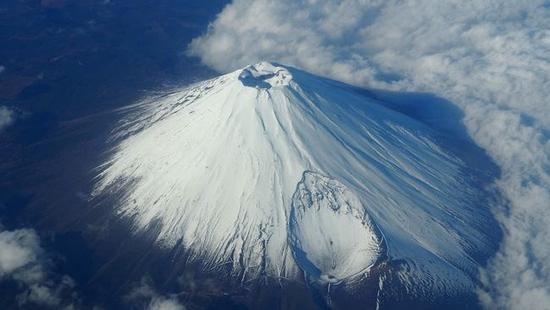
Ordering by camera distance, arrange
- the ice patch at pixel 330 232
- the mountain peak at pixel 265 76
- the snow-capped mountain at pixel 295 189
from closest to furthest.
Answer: the ice patch at pixel 330 232
the snow-capped mountain at pixel 295 189
the mountain peak at pixel 265 76

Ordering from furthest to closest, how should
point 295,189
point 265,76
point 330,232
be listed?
point 265,76
point 295,189
point 330,232

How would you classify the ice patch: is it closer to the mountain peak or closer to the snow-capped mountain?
the snow-capped mountain

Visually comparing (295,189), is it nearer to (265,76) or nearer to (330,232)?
(330,232)

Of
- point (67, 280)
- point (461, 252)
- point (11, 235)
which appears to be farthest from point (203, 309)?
point (461, 252)

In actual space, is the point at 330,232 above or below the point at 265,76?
below

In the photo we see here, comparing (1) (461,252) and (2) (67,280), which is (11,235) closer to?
(2) (67,280)

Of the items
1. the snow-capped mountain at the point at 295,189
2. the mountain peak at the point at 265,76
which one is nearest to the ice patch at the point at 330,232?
the snow-capped mountain at the point at 295,189

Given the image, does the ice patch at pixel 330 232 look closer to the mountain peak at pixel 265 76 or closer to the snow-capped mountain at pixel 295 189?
the snow-capped mountain at pixel 295 189

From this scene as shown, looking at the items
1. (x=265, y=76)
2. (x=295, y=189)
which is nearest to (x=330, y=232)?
(x=295, y=189)
